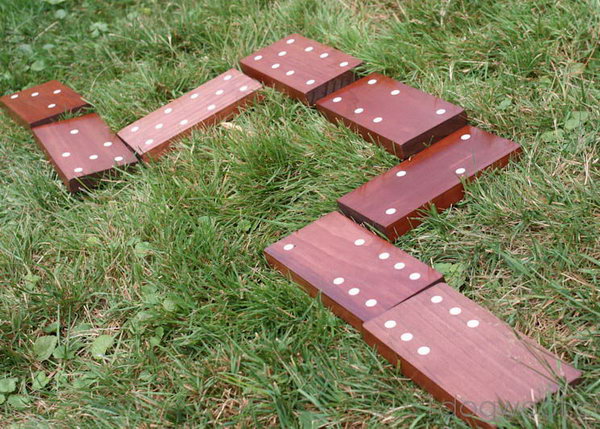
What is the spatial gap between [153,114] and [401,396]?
1.80 m

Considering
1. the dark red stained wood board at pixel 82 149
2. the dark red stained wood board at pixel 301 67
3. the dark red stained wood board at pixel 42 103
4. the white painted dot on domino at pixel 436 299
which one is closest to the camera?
the white painted dot on domino at pixel 436 299

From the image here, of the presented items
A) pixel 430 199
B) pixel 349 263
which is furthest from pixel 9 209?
pixel 430 199

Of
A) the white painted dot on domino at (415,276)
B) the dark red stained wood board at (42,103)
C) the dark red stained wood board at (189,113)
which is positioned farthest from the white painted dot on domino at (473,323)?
the dark red stained wood board at (42,103)

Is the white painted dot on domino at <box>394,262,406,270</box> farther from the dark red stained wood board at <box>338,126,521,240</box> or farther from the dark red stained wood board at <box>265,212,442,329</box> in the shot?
the dark red stained wood board at <box>338,126,521,240</box>

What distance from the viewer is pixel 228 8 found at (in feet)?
12.7

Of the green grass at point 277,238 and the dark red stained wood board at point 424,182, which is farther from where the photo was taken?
the dark red stained wood board at point 424,182

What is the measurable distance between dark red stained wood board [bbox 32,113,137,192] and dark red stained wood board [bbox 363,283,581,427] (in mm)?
1413

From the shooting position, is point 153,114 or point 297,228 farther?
point 153,114

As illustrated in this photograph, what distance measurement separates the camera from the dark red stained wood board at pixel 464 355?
1.91 meters

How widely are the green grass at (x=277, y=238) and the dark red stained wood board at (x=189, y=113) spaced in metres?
0.07

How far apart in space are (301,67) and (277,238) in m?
0.96

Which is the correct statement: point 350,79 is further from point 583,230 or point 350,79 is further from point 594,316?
point 594,316

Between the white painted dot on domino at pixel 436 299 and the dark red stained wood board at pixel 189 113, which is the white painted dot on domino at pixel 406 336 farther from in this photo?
the dark red stained wood board at pixel 189 113

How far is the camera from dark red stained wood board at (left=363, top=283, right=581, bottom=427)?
191 cm
